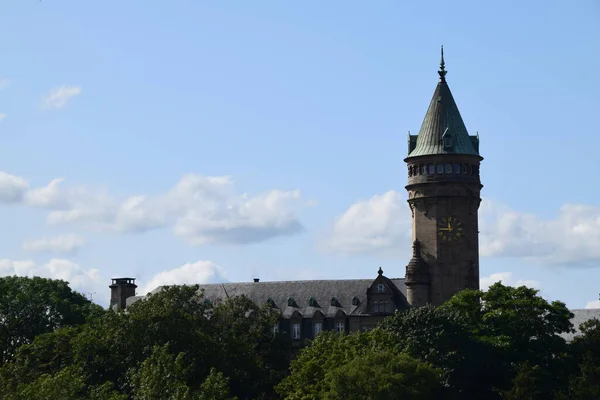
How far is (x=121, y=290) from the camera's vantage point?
196625mm

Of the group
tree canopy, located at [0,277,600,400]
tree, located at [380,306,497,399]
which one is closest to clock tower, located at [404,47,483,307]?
tree canopy, located at [0,277,600,400]

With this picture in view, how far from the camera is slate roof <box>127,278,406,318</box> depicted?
17612 centimetres

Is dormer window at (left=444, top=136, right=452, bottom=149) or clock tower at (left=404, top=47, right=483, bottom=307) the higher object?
dormer window at (left=444, top=136, right=452, bottom=149)

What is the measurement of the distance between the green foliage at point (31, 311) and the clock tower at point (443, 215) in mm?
34726

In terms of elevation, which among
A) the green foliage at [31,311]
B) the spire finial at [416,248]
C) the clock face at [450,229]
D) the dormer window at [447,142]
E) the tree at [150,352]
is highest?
the dormer window at [447,142]

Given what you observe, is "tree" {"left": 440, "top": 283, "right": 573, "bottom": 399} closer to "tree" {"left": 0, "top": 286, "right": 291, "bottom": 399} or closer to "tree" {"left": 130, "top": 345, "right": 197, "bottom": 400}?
"tree" {"left": 0, "top": 286, "right": 291, "bottom": 399}

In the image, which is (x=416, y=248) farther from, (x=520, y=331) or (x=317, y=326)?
(x=520, y=331)

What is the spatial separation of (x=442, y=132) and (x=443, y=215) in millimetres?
8876

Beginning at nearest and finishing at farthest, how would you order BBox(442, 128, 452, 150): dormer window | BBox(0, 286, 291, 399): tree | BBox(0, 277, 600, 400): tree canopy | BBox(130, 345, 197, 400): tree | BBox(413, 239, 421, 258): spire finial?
BBox(130, 345, 197, 400): tree, BBox(0, 286, 291, 399): tree, BBox(0, 277, 600, 400): tree canopy, BBox(413, 239, 421, 258): spire finial, BBox(442, 128, 452, 150): dormer window

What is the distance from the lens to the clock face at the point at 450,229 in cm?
17000

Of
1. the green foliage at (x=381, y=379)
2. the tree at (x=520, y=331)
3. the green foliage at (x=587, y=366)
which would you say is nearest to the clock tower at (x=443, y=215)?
the tree at (x=520, y=331)

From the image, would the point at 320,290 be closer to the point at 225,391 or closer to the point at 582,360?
the point at 582,360

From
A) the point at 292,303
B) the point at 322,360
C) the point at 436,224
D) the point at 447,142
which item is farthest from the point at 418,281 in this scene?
the point at 322,360

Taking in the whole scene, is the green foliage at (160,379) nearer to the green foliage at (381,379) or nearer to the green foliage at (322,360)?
the green foliage at (381,379)
